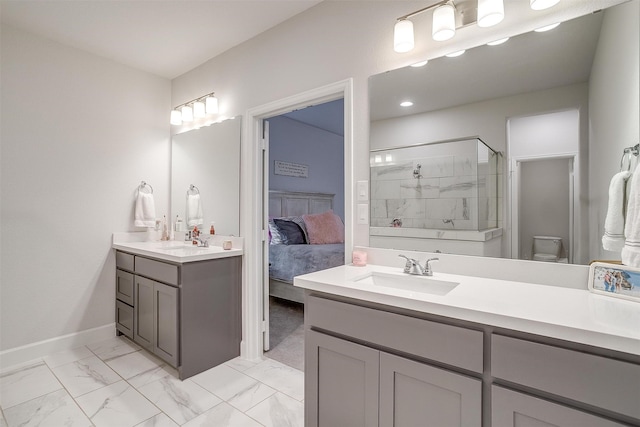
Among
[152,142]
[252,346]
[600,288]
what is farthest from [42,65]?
[600,288]

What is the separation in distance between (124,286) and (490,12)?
3.31 meters

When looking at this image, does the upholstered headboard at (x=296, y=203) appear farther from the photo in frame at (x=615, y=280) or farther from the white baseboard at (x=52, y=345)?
the photo in frame at (x=615, y=280)

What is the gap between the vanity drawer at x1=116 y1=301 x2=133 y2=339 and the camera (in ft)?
8.82

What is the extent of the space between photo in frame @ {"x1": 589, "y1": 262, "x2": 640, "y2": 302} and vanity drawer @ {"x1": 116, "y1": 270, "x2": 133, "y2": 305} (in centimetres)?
312

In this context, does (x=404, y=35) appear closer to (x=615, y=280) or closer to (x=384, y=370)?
(x=615, y=280)

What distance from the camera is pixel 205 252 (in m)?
2.33

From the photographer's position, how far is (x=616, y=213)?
1.15m

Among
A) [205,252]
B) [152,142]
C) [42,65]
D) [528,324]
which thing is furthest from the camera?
[152,142]

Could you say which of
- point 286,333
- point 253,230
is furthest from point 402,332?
point 286,333

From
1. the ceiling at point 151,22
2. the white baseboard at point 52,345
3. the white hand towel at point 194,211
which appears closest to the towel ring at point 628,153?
the ceiling at point 151,22

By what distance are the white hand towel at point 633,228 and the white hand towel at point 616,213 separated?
0.07 m

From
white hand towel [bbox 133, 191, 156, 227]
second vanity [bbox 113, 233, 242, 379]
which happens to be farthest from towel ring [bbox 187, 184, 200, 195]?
second vanity [bbox 113, 233, 242, 379]

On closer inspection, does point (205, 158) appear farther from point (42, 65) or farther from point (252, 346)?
point (252, 346)

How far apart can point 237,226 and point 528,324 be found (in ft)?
7.06
